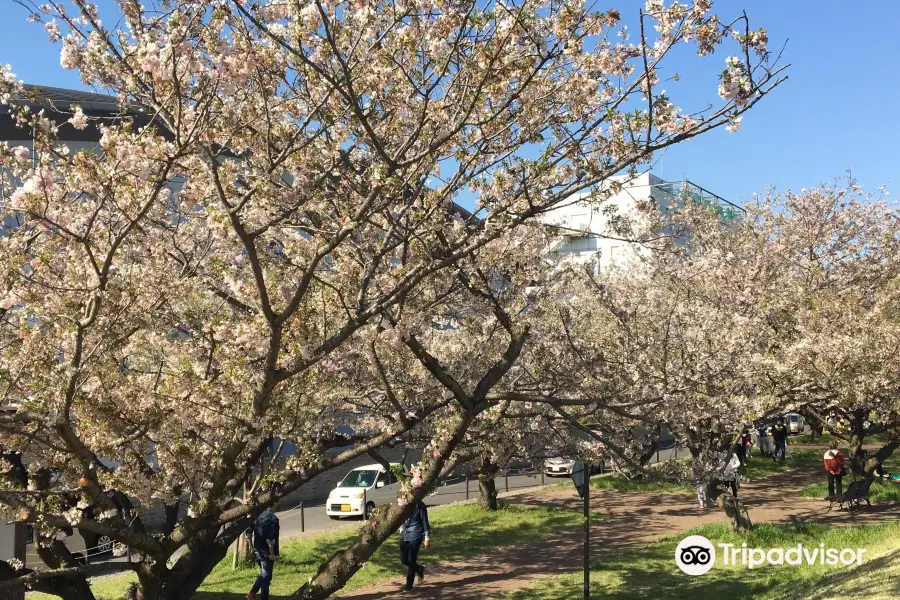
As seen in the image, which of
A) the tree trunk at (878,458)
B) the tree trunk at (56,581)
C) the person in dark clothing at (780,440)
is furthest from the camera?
the person in dark clothing at (780,440)

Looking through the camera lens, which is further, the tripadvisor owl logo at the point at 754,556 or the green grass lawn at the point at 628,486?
the green grass lawn at the point at 628,486

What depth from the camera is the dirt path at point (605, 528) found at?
11.8 metres

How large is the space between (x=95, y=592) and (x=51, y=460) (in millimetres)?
6782

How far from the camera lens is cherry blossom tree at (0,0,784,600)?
5145 millimetres

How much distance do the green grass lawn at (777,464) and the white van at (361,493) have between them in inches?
461

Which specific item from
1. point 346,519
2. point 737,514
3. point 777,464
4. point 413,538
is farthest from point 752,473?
point 413,538

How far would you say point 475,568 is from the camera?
13109mm

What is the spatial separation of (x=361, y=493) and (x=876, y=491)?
531 inches

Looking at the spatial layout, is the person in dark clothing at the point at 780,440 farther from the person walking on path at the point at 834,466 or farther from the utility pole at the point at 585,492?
the utility pole at the point at 585,492

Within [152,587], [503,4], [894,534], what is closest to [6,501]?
[152,587]

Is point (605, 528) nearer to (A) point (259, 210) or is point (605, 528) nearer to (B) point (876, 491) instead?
(B) point (876, 491)

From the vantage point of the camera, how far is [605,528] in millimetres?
16594

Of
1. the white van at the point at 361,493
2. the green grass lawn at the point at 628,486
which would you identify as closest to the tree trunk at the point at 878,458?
the green grass lawn at the point at 628,486

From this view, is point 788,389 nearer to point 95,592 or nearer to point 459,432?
point 459,432
